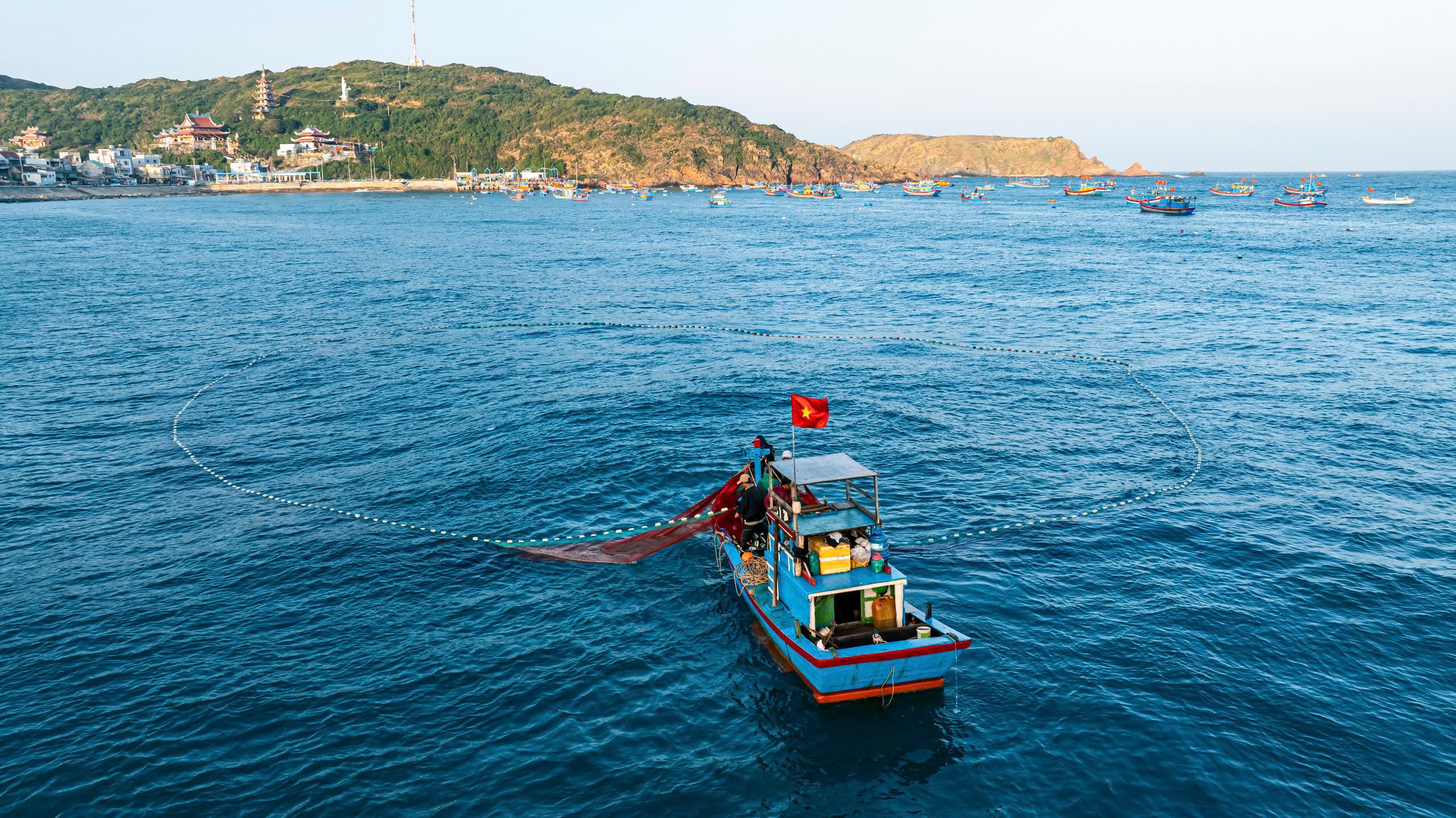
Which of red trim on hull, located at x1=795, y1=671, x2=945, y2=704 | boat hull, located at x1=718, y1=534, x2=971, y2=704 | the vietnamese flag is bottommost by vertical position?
red trim on hull, located at x1=795, y1=671, x2=945, y2=704

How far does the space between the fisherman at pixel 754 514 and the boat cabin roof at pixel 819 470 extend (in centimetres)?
110

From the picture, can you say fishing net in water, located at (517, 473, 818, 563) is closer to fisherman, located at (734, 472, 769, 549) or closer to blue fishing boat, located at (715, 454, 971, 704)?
fisherman, located at (734, 472, 769, 549)

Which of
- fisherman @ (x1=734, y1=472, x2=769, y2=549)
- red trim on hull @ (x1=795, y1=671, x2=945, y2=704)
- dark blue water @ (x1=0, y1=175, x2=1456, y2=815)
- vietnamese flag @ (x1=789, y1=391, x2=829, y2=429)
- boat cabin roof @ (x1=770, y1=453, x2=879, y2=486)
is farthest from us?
fisherman @ (x1=734, y1=472, x2=769, y2=549)

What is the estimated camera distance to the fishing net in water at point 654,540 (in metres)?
29.8

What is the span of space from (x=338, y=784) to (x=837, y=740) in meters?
11.8

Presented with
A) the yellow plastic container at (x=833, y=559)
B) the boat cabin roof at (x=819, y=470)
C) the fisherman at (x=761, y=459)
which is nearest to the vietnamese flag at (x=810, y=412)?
the boat cabin roof at (x=819, y=470)

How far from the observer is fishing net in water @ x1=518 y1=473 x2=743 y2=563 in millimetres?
29844

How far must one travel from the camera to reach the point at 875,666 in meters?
22.0

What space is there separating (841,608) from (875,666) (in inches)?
78.2

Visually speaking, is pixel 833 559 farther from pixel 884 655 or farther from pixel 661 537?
pixel 661 537

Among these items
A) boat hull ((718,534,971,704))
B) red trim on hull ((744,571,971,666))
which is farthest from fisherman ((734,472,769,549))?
red trim on hull ((744,571,971,666))

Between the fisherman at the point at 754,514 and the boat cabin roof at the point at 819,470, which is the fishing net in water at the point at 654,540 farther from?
the boat cabin roof at the point at 819,470

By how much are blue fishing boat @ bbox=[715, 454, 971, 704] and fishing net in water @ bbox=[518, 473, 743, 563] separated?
3959 millimetres

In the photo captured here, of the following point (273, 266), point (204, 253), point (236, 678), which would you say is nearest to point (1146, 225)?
point (273, 266)
